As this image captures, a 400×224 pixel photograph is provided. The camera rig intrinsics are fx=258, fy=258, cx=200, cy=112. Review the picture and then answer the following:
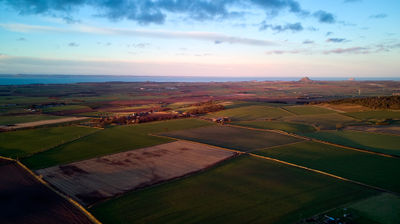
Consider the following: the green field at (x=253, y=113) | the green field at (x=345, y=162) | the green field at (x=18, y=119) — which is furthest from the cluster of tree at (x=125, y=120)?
the green field at (x=345, y=162)

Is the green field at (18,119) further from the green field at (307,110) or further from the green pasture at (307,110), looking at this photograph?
the green field at (307,110)

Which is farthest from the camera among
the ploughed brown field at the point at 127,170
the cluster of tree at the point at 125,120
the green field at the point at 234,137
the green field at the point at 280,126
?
the cluster of tree at the point at 125,120

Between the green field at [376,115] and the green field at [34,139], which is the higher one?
the green field at [376,115]

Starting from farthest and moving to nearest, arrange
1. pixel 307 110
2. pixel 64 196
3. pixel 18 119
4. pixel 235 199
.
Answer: pixel 307 110
pixel 18 119
pixel 64 196
pixel 235 199

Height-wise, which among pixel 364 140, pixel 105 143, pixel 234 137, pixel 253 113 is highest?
pixel 253 113

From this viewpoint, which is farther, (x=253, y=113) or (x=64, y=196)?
(x=253, y=113)

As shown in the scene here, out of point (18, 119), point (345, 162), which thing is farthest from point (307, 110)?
point (18, 119)

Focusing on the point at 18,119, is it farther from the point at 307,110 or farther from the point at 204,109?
the point at 307,110
